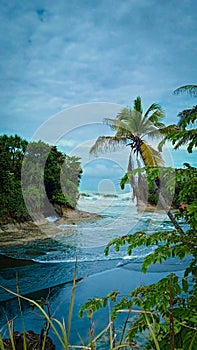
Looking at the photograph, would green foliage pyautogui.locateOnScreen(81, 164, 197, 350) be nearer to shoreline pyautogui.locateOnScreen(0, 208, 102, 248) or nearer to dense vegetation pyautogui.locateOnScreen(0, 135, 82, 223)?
shoreline pyautogui.locateOnScreen(0, 208, 102, 248)

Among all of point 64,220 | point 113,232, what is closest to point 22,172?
point 64,220

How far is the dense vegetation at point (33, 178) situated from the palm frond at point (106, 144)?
243 inches

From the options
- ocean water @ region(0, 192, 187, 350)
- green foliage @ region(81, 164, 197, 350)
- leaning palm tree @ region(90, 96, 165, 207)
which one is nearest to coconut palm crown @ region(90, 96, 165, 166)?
leaning palm tree @ region(90, 96, 165, 207)

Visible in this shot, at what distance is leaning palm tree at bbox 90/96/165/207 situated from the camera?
879cm

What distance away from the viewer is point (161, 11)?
8.09 m

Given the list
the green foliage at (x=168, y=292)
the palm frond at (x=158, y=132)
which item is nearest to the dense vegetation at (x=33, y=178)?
the palm frond at (x=158, y=132)

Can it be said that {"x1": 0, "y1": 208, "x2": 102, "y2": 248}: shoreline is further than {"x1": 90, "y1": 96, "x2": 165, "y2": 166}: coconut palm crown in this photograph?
Yes

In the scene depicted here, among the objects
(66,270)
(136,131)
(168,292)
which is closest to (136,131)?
(136,131)

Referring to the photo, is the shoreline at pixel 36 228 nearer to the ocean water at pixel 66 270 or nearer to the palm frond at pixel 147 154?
the ocean water at pixel 66 270

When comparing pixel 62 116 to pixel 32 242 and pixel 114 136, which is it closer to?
pixel 114 136

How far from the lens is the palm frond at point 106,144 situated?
29.5ft

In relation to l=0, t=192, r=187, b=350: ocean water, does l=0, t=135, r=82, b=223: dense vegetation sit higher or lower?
higher

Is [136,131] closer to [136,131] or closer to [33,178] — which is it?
[136,131]

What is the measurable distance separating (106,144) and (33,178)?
816cm
